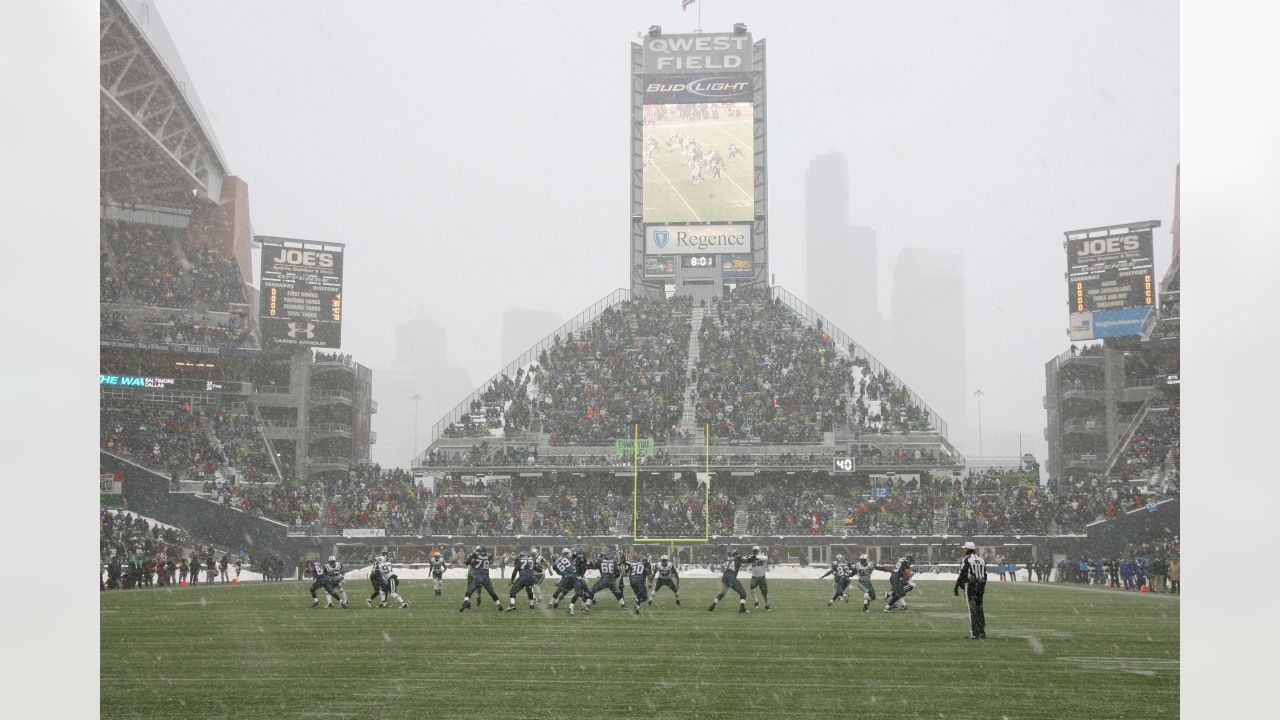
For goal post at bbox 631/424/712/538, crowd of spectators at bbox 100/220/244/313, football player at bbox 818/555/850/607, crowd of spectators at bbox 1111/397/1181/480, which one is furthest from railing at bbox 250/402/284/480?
crowd of spectators at bbox 1111/397/1181/480

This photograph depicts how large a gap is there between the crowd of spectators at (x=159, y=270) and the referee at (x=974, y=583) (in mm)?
36307

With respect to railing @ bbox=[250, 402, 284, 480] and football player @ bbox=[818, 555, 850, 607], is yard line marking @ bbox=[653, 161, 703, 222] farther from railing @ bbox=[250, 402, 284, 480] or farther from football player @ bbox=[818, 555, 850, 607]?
football player @ bbox=[818, 555, 850, 607]

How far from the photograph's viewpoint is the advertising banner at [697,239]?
2036 inches

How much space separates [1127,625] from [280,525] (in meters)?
26.7

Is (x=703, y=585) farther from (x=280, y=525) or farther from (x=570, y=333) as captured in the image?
(x=570, y=333)

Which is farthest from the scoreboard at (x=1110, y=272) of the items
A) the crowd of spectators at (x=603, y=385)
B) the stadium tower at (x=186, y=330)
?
the stadium tower at (x=186, y=330)

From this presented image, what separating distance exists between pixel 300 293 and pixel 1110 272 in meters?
33.0

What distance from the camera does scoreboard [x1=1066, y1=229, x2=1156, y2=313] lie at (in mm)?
44600

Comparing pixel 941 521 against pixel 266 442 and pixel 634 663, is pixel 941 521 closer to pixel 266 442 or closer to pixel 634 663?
pixel 266 442

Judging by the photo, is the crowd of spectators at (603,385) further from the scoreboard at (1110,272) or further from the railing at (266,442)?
the scoreboard at (1110,272)

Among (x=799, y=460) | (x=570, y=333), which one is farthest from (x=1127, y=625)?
(x=570, y=333)

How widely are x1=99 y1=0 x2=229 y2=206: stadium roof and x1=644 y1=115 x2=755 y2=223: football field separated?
726 inches

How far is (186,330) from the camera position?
42.9m

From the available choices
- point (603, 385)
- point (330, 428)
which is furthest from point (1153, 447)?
point (330, 428)
